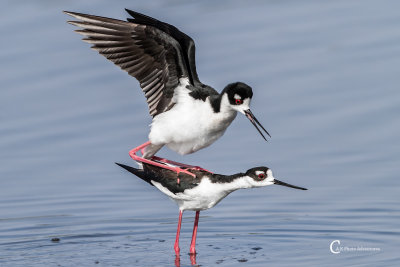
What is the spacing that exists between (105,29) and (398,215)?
3.80 meters

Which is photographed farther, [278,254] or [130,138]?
[130,138]

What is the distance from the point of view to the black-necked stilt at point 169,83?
1348cm

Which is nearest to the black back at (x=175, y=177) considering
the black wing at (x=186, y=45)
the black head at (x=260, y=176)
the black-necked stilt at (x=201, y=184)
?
the black-necked stilt at (x=201, y=184)

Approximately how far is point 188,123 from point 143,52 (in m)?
1.01

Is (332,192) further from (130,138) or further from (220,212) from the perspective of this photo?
(130,138)

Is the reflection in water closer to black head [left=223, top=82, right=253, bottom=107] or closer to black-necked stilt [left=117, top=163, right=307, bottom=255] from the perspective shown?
black-necked stilt [left=117, top=163, right=307, bottom=255]

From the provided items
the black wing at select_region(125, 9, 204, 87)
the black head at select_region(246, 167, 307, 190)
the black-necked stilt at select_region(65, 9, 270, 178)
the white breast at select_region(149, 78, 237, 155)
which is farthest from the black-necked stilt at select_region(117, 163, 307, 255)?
the black wing at select_region(125, 9, 204, 87)

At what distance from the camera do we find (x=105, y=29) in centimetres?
1399

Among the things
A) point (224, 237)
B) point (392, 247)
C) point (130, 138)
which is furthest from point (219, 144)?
point (392, 247)

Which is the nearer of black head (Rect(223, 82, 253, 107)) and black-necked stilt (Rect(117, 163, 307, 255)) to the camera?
black head (Rect(223, 82, 253, 107))

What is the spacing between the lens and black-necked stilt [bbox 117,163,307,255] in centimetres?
1341

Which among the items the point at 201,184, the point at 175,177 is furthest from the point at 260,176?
the point at 175,177

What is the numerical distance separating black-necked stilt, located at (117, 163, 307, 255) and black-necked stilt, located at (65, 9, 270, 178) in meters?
0.13

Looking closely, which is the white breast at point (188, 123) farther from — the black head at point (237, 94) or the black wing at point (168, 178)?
the black wing at point (168, 178)
